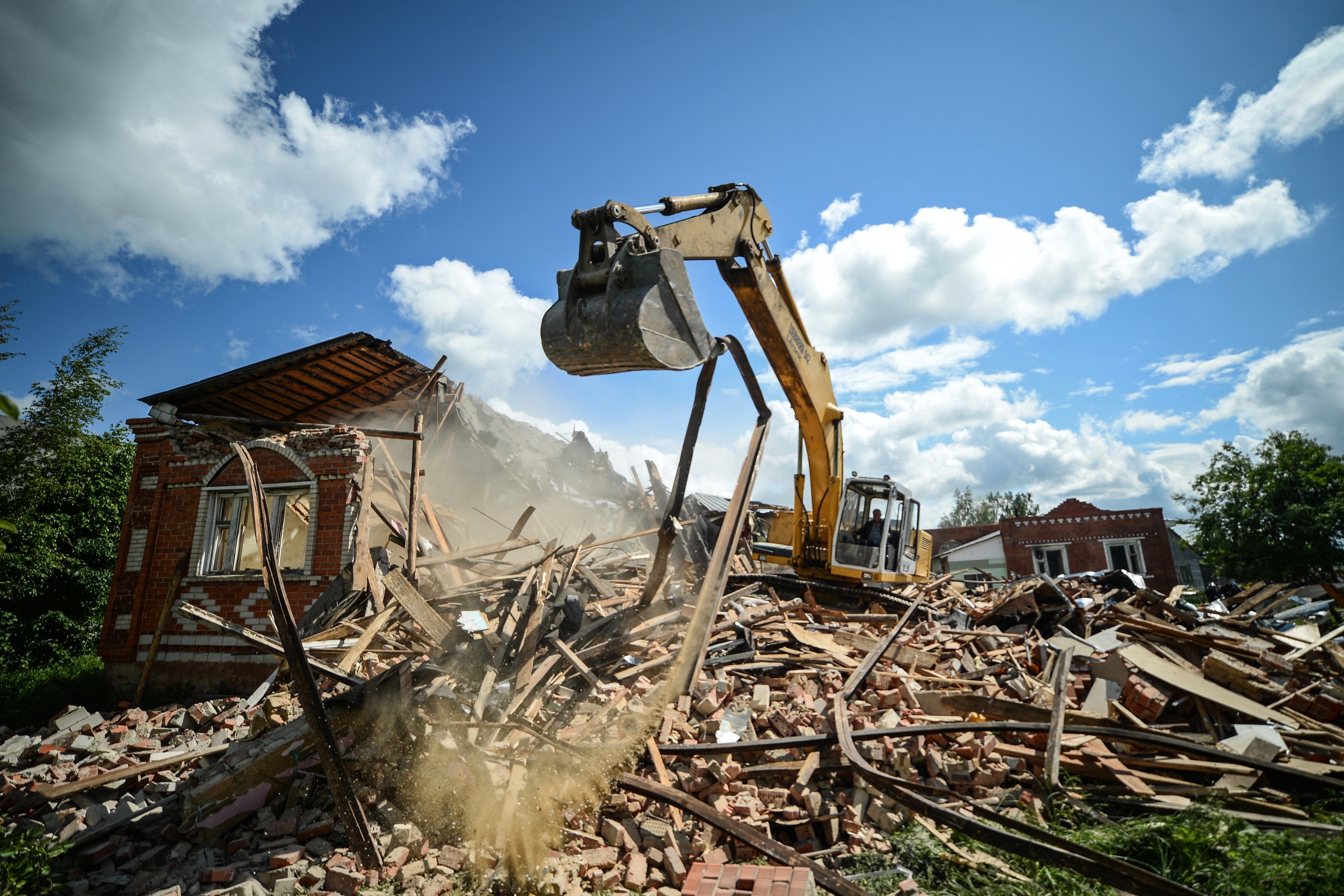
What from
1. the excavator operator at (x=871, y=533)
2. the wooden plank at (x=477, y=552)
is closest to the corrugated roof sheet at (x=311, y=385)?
the wooden plank at (x=477, y=552)

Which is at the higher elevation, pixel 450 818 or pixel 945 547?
pixel 945 547

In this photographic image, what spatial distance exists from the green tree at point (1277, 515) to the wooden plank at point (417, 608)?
32714 mm

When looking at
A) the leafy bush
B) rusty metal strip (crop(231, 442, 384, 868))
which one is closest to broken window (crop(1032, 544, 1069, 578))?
rusty metal strip (crop(231, 442, 384, 868))

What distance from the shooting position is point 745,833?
4.07 meters

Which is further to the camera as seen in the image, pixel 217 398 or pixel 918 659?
pixel 217 398

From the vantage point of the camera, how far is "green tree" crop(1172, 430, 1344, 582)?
2634cm

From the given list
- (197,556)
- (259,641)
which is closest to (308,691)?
(259,641)

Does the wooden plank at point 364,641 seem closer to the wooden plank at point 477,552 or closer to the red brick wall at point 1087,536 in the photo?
the wooden plank at point 477,552

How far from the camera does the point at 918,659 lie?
6.90 m

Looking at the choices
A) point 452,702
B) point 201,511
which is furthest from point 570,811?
point 201,511

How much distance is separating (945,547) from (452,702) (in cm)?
3910

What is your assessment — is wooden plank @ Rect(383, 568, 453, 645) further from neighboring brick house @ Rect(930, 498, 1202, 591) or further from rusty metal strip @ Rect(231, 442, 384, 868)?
neighboring brick house @ Rect(930, 498, 1202, 591)

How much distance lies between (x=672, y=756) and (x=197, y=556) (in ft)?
30.3

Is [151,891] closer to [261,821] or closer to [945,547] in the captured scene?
[261,821]
